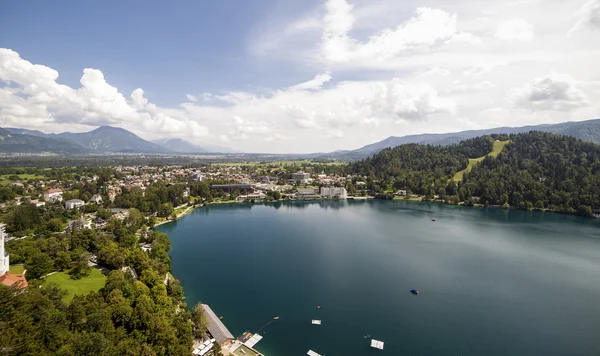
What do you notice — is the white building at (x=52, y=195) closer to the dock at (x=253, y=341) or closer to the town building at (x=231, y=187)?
the town building at (x=231, y=187)

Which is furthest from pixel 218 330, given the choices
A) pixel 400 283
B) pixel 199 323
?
pixel 400 283

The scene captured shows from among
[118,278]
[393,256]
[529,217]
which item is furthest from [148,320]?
[529,217]

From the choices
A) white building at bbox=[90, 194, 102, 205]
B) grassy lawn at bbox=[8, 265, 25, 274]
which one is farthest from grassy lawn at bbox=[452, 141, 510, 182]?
grassy lawn at bbox=[8, 265, 25, 274]

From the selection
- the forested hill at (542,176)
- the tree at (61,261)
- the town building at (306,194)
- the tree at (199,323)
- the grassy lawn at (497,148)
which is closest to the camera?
the tree at (199,323)

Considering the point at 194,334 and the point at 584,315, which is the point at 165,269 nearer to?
the point at 194,334

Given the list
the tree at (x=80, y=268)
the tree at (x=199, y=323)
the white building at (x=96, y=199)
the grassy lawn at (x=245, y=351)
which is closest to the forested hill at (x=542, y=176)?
Answer: the grassy lawn at (x=245, y=351)

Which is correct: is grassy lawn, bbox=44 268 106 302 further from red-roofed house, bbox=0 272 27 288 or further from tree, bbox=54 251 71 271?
red-roofed house, bbox=0 272 27 288
